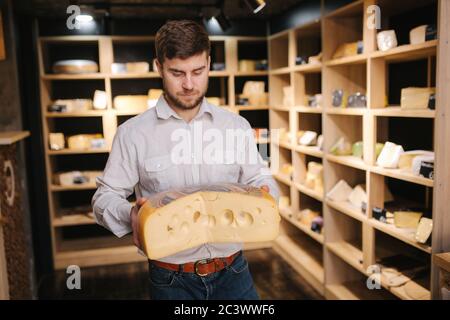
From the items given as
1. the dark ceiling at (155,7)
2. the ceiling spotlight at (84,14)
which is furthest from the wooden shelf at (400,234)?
the ceiling spotlight at (84,14)

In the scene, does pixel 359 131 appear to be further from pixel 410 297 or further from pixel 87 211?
pixel 87 211

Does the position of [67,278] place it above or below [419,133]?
below

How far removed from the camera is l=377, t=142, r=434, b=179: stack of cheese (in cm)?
254

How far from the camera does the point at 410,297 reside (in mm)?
2684

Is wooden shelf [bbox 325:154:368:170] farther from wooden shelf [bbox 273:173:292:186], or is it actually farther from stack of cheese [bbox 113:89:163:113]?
stack of cheese [bbox 113:89:163:113]

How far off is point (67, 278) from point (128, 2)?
268 cm

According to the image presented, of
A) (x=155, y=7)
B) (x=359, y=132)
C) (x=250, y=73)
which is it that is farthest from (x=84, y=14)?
(x=359, y=132)

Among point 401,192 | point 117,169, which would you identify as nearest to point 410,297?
point 401,192

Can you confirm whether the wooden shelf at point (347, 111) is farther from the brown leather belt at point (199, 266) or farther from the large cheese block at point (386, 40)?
the brown leather belt at point (199, 266)

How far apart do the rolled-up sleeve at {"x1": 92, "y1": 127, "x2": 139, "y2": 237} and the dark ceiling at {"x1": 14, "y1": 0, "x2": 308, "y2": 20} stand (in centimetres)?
237

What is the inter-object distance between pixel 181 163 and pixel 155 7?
277cm

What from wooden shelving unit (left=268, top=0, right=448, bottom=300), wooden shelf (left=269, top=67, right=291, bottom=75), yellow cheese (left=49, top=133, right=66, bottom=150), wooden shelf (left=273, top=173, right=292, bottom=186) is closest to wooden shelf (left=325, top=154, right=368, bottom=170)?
wooden shelving unit (left=268, top=0, right=448, bottom=300)

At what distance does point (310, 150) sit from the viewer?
403 cm
